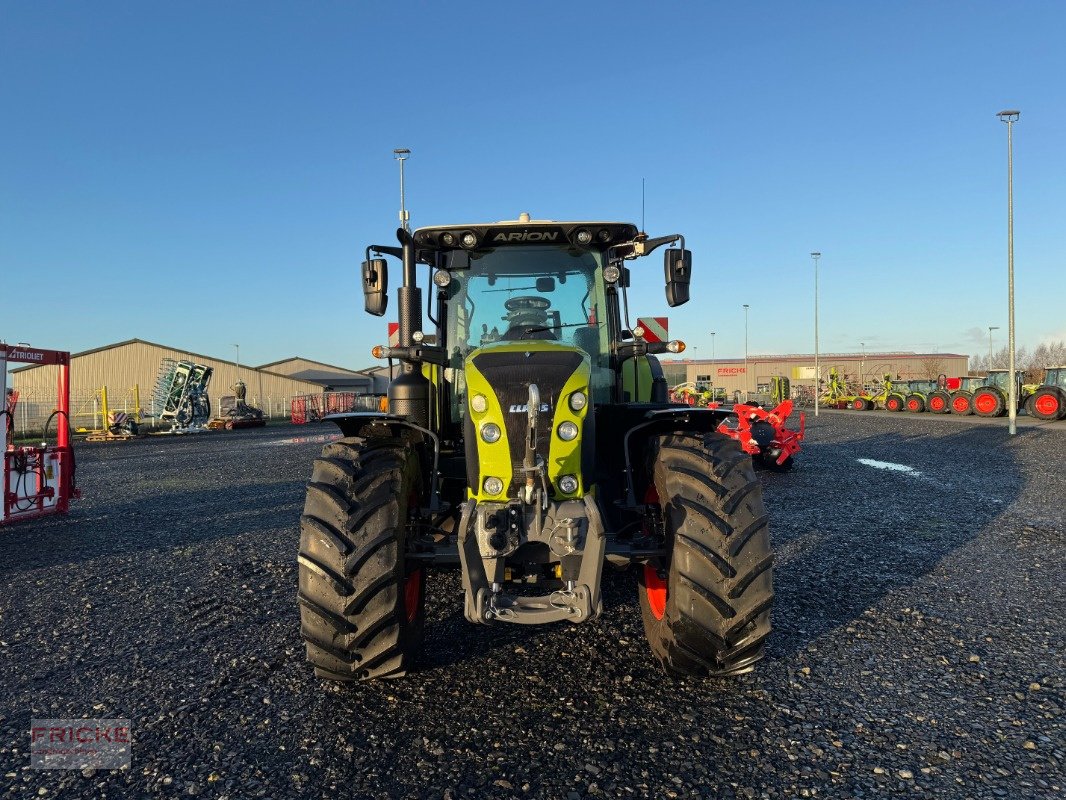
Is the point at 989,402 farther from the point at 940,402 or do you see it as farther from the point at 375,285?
the point at 375,285

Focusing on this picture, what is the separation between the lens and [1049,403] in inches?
957

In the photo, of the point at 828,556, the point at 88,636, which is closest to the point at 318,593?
the point at 88,636

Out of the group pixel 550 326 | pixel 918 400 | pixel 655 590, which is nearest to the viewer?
pixel 655 590

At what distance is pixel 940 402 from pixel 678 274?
1340 inches

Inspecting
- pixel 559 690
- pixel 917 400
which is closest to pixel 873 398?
pixel 917 400

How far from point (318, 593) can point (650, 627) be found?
1829 millimetres

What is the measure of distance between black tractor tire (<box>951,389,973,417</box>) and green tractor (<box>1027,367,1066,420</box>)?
387cm

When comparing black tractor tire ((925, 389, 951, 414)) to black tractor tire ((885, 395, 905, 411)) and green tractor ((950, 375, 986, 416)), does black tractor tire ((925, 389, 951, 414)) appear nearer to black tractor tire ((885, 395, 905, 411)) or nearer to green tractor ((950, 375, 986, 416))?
green tractor ((950, 375, 986, 416))

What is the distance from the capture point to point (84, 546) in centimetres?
700

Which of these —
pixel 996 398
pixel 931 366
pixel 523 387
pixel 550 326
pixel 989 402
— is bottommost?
pixel 989 402

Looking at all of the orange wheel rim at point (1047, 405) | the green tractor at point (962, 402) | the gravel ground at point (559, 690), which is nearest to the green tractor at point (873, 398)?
the green tractor at point (962, 402)

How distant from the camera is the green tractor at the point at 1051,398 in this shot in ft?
79.0

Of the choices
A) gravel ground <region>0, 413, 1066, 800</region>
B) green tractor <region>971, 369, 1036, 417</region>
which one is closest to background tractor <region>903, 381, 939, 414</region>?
green tractor <region>971, 369, 1036, 417</region>

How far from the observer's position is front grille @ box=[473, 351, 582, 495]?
127 inches
